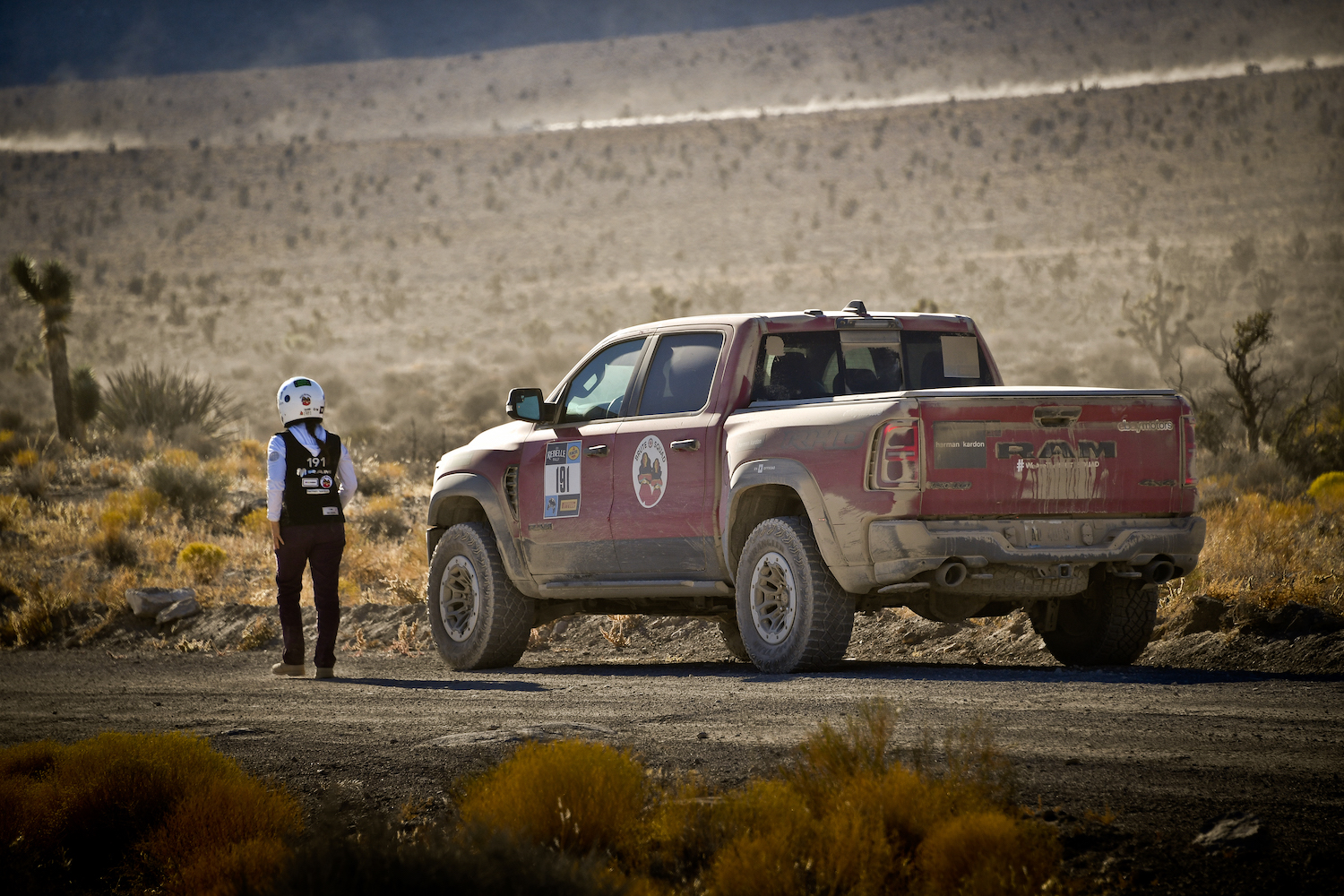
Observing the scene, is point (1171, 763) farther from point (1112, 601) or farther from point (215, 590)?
point (215, 590)

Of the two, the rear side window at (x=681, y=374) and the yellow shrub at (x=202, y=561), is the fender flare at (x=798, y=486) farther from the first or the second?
the yellow shrub at (x=202, y=561)

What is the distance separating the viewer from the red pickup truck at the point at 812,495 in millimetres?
8203

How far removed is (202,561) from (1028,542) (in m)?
12.4

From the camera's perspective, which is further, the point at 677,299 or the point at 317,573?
the point at 677,299

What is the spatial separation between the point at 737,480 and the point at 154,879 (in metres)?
4.30

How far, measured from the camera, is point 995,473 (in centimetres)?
824

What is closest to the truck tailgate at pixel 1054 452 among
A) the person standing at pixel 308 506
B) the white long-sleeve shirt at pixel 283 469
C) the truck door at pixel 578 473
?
the truck door at pixel 578 473

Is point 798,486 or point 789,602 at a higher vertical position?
point 798,486

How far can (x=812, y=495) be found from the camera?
8469 mm

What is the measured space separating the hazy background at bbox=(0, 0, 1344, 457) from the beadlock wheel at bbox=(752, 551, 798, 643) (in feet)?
72.7

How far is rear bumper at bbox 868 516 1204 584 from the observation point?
8.10 m

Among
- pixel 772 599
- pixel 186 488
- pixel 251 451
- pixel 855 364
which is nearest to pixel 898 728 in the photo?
pixel 772 599

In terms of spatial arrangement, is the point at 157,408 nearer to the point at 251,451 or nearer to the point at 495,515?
the point at 251,451

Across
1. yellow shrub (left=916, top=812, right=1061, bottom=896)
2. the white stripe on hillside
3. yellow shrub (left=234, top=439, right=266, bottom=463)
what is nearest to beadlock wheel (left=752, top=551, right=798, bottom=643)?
yellow shrub (left=916, top=812, right=1061, bottom=896)
